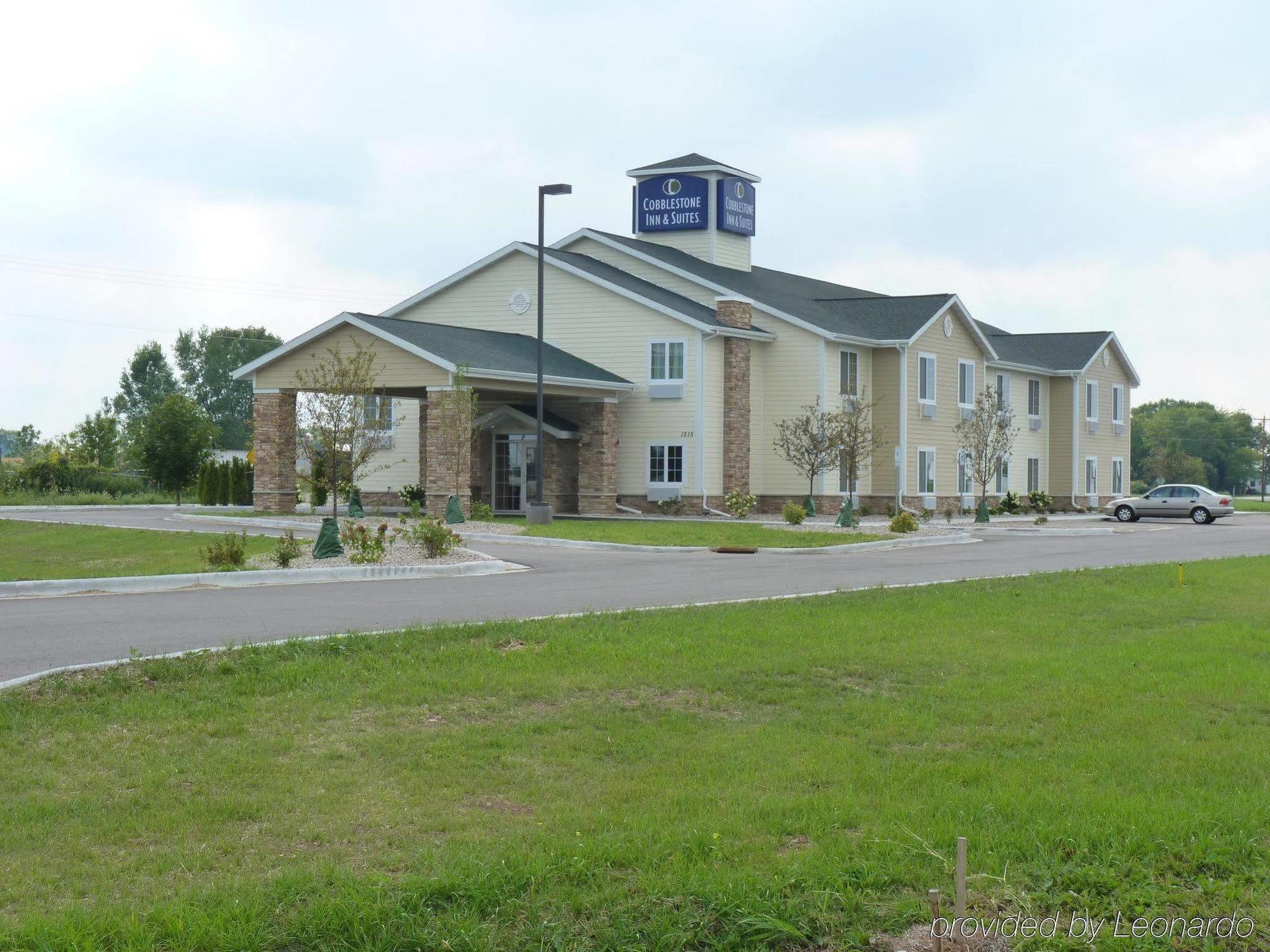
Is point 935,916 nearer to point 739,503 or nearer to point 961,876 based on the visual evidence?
point 961,876

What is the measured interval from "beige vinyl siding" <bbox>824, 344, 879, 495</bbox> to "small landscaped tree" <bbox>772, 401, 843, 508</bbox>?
66 cm

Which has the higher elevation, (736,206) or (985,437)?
(736,206)

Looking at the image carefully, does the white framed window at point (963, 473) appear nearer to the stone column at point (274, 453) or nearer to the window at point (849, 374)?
the window at point (849, 374)

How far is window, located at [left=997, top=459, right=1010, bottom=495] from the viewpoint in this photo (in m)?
51.2

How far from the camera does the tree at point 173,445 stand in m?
46.5

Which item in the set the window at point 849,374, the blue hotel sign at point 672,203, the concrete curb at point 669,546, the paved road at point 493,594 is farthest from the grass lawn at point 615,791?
the blue hotel sign at point 672,203

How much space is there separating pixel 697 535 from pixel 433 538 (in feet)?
27.4

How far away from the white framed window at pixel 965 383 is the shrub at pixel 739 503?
451 inches

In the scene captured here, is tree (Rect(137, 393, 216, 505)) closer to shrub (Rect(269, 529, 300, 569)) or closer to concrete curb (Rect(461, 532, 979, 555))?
concrete curb (Rect(461, 532, 979, 555))

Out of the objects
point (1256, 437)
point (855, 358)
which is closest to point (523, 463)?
point (855, 358)

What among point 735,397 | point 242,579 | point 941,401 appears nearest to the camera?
point 242,579

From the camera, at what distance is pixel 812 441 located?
3897 cm

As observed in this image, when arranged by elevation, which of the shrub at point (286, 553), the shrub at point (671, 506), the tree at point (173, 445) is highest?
the tree at point (173, 445)

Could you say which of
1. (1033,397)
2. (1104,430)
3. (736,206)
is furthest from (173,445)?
(1104,430)
